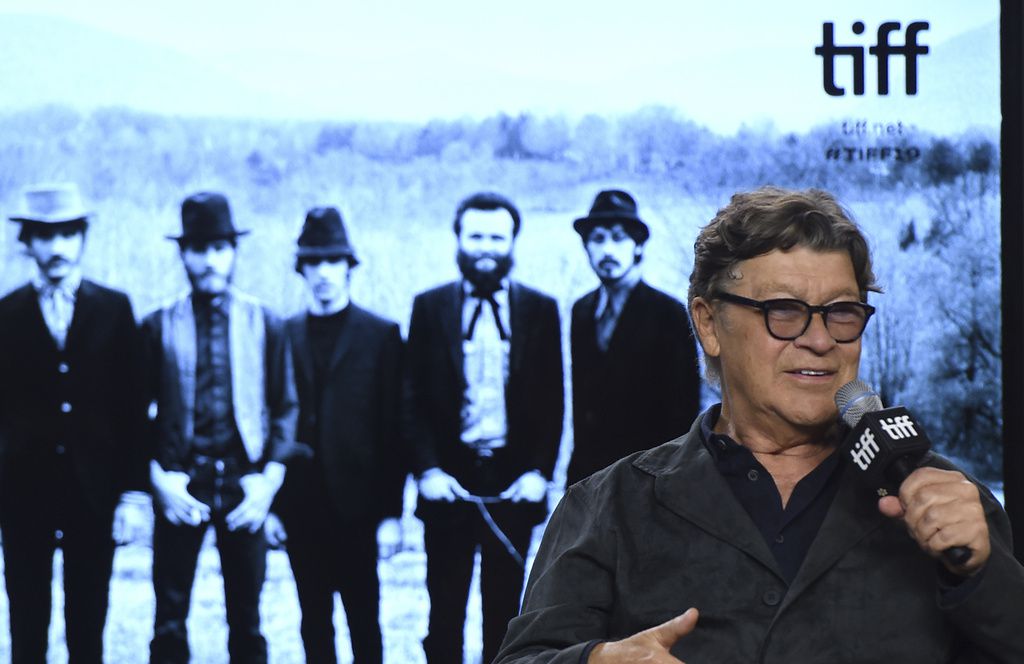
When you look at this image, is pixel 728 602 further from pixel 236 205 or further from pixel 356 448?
pixel 236 205

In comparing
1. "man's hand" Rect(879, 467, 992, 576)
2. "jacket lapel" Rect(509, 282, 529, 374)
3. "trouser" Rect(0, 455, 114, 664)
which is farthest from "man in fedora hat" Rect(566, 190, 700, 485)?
"man's hand" Rect(879, 467, 992, 576)

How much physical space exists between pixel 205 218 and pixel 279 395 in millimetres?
500

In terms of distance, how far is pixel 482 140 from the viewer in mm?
3146

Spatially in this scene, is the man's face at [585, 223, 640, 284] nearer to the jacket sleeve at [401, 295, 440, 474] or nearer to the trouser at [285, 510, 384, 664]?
the jacket sleeve at [401, 295, 440, 474]

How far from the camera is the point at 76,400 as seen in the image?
3096 millimetres

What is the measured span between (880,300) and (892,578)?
181 cm

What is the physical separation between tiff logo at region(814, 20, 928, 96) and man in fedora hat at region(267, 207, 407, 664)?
1340 millimetres

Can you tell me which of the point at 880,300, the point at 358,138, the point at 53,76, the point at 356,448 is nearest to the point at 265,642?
the point at 356,448

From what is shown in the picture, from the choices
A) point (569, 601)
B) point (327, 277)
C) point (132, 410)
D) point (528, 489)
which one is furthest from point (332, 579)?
point (569, 601)

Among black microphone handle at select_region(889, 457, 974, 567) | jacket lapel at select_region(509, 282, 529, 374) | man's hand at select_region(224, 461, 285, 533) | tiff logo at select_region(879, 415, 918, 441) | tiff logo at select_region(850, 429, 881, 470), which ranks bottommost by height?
man's hand at select_region(224, 461, 285, 533)

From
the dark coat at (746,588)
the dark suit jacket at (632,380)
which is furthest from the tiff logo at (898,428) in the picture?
the dark suit jacket at (632,380)

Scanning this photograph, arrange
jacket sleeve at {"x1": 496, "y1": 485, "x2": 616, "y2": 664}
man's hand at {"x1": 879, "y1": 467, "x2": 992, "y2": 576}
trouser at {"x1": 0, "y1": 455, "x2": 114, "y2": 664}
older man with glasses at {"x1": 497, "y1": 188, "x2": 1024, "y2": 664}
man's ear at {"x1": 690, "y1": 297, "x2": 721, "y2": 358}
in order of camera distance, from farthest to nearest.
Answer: trouser at {"x1": 0, "y1": 455, "x2": 114, "y2": 664} → man's ear at {"x1": 690, "y1": 297, "x2": 721, "y2": 358} → jacket sleeve at {"x1": 496, "y1": 485, "x2": 616, "y2": 664} → older man with glasses at {"x1": 497, "y1": 188, "x2": 1024, "y2": 664} → man's hand at {"x1": 879, "y1": 467, "x2": 992, "y2": 576}

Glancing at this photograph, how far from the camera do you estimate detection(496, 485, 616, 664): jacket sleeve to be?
4.84 feet

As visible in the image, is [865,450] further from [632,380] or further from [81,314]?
[81,314]
